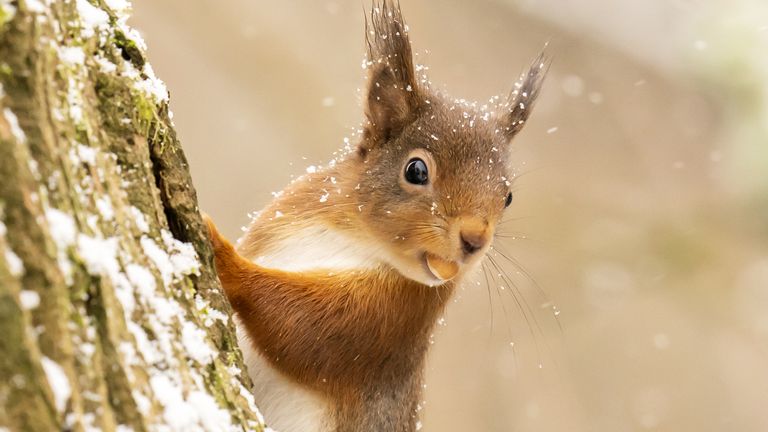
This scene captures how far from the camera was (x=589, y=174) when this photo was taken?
476cm


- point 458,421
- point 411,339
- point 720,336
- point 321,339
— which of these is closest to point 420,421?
point 411,339

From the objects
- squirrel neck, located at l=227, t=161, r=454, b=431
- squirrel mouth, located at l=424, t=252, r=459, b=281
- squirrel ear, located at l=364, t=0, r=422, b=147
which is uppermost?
squirrel ear, located at l=364, t=0, r=422, b=147

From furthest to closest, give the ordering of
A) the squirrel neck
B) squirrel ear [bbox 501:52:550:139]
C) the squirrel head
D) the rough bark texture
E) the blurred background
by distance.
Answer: the blurred background, squirrel ear [bbox 501:52:550:139], the squirrel head, the squirrel neck, the rough bark texture

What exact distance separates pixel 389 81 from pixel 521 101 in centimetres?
39

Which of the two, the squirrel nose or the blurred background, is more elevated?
the blurred background

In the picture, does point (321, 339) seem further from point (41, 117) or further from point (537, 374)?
point (537, 374)

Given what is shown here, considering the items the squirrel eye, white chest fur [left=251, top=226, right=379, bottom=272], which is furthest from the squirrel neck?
the squirrel eye

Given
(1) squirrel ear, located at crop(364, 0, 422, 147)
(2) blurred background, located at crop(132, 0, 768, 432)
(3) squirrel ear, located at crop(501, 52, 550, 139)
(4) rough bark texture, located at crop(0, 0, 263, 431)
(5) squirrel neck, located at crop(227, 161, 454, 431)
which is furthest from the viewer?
(2) blurred background, located at crop(132, 0, 768, 432)

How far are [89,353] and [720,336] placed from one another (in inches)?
182

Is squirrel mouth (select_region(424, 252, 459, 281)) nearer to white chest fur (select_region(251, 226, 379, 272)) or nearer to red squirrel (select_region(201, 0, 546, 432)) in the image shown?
red squirrel (select_region(201, 0, 546, 432))

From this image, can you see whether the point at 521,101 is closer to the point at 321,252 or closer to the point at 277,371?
the point at 321,252

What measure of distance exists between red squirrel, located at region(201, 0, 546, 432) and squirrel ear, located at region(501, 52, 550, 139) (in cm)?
10

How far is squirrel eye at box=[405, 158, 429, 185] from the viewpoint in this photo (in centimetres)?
161

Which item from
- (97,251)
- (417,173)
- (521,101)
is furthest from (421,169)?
(97,251)
